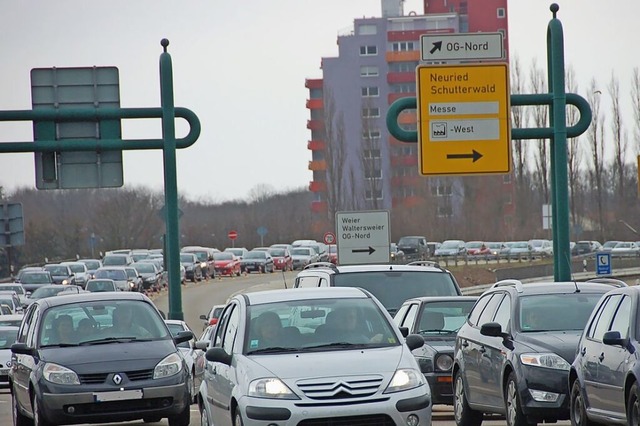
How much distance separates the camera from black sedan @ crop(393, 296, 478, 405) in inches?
693

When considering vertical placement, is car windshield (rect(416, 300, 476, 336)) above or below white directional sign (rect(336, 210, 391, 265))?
below

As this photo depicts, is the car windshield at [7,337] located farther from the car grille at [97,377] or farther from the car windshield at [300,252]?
the car windshield at [300,252]

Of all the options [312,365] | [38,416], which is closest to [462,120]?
[38,416]

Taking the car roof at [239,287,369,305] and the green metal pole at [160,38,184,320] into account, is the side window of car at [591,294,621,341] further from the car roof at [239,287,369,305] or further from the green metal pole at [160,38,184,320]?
the green metal pole at [160,38,184,320]

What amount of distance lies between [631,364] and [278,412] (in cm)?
290

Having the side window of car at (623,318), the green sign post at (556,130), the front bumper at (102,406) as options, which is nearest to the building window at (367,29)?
the green sign post at (556,130)

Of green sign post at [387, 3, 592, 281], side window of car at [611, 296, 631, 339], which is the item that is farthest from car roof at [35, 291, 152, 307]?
green sign post at [387, 3, 592, 281]

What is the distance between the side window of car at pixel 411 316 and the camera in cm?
1853

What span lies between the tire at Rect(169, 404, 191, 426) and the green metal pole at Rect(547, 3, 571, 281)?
10698mm

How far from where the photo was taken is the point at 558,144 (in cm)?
2559

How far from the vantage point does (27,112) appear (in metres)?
26.7

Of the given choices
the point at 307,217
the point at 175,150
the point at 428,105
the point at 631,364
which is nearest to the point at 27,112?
the point at 175,150

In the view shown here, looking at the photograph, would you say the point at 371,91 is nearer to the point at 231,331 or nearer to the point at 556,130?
the point at 556,130

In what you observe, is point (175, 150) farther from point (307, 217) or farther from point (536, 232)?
point (307, 217)
